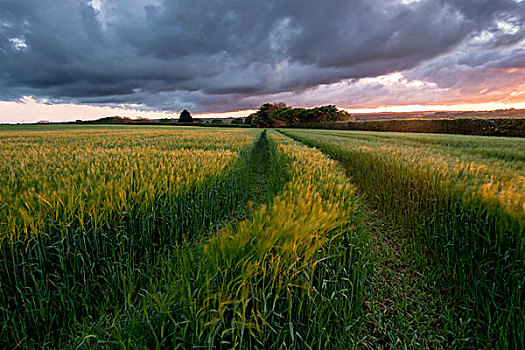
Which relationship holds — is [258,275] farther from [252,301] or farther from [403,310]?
[403,310]

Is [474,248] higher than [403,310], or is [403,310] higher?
[474,248]

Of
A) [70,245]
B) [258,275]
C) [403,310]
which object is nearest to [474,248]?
[403,310]

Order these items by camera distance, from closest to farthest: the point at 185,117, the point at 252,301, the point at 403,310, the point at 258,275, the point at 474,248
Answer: the point at 252,301 < the point at 258,275 < the point at 403,310 < the point at 474,248 < the point at 185,117

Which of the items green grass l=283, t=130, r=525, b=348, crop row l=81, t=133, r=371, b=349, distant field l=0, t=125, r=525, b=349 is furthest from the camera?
green grass l=283, t=130, r=525, b=348

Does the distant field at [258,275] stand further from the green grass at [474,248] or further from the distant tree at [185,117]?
the distant tree at [185,117]

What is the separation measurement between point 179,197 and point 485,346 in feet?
10.5

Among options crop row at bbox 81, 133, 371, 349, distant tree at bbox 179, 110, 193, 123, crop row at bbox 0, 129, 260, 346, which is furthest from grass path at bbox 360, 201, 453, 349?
distant tree at bbox 179, 110, 193, 123

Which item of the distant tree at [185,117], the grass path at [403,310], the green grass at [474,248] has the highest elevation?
the distant tree at [185,117]

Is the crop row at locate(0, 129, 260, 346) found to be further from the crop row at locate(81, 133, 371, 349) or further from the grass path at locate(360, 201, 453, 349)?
the grass path at locate(360, 201, 453, 349)

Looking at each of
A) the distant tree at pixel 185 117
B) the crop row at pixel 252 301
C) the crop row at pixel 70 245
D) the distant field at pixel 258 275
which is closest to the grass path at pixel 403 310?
the distant field at pixel 258 275

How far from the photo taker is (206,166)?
13.1ft

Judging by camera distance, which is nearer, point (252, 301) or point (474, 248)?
point (252, 301)

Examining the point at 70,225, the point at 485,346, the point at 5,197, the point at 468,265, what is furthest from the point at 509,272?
the point at 5,197

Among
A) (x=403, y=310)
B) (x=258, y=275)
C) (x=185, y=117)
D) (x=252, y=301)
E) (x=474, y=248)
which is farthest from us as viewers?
(x=185, y=117)
